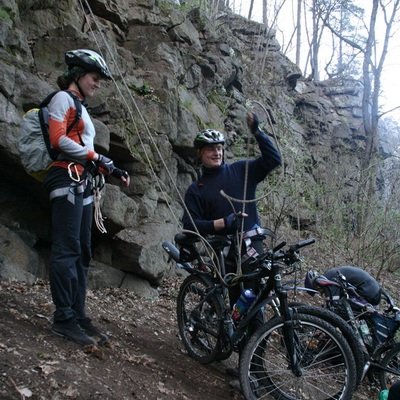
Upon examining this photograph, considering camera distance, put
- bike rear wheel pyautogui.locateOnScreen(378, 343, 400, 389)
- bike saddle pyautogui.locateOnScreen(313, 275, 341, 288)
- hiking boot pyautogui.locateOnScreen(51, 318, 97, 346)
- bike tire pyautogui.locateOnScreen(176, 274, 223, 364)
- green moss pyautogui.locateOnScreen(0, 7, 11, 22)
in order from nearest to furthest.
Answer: hiking boot pyautogui.locateOnScreen(51, 318, 97, 346) < bike tire pyautogui.locateOnScreen(176, 274, 223, 364) < bike rear wheel pyautogui.locateOnScreen(378, 343, 400, 389) < bike saddle pyautogui.locateOnScreen(313, 275, 341, 288) < green moss pyautogui.locateOnScreen(0, 7, 11, 22)

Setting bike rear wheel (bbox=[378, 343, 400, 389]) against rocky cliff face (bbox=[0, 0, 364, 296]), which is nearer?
bike rear wheel (bbox=[378, 343, 400, 389])

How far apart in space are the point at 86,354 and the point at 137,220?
3772 mm

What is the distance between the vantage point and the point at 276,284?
3635 millimetres

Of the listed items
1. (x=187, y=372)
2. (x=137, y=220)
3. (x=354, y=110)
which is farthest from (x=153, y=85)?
(x=354, y=110)

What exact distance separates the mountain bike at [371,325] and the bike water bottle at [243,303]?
1427 millimetres

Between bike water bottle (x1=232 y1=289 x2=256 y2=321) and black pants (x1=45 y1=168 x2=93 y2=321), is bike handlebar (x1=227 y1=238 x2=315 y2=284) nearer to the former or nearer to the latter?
bike water bottle (x1=232 y1=289 x2=256 y2=321)

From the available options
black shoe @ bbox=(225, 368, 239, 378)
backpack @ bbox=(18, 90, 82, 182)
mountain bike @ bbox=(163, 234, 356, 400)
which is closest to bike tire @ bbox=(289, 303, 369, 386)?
mountain bike @ bbox=(163, 234, 356, 400)

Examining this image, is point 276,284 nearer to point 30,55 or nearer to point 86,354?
point 86,354

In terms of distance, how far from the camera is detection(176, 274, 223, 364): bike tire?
174 inches

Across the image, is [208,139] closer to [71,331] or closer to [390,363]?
[71,331]

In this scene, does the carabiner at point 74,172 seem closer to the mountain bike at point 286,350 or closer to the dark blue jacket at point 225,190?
the dark blue jacket at point 225,190

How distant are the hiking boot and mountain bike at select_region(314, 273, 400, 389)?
2708mm

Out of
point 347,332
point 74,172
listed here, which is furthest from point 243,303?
point 74,172

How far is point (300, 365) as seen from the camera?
3.47m
